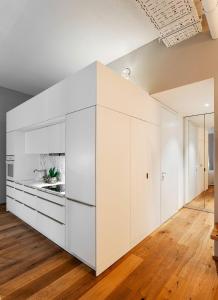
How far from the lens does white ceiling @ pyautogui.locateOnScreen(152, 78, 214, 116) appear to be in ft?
9.28

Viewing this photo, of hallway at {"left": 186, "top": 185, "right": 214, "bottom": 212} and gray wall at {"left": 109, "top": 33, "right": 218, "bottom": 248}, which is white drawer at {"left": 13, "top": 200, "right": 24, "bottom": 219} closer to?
gray wall at {"left": 109, "top": 33, "right": 218, "bottom": 248}

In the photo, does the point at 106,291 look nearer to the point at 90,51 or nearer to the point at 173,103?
the point at 173,103

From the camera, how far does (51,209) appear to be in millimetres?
2781


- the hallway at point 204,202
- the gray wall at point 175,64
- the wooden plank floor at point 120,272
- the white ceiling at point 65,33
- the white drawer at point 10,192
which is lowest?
the wooden plank floor at point 120,272

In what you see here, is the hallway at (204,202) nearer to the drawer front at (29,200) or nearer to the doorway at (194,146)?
the doorway at (194,146)

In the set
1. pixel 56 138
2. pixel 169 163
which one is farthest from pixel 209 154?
pixel 56 138

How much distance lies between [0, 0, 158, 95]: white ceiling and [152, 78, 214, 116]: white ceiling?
1.05 m

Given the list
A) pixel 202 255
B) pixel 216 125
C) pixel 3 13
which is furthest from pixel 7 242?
pixel 216 125

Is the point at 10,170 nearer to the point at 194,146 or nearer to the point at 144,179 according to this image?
the point at 144,179

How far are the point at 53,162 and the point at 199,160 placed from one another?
13.6ft

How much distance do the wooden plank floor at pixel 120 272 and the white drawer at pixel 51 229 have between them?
0.11 m

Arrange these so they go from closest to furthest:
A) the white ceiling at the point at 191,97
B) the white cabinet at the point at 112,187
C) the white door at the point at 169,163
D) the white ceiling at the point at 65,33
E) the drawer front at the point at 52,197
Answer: the white cabinet at the point at 112,187 → the white ceiling at the point at 65,33 → the drawer front at the point at 52,197 → the white ceiling at the point at 191,97 → the white door at the point at 169,163

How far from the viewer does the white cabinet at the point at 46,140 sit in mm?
3006

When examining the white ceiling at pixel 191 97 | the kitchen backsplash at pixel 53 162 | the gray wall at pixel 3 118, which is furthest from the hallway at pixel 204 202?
the gray wall at pixel 3 118
